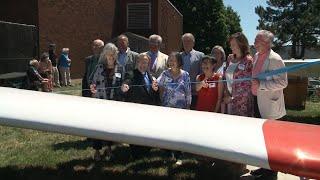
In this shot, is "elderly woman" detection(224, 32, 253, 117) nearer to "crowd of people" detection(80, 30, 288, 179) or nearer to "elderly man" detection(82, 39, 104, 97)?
"crowd of people" detection(80, 30, 288, 179)

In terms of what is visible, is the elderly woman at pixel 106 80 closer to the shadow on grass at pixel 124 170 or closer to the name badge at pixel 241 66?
the shadow on grass at pixel 124 170

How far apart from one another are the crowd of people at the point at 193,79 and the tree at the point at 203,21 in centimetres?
4456

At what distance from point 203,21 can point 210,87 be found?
47.2 m

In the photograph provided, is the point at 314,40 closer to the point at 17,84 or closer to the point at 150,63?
the point at 17,84

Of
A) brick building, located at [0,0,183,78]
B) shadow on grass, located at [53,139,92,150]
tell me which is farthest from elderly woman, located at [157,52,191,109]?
brick building, located at [0,0,183,78]

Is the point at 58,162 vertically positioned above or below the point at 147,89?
below

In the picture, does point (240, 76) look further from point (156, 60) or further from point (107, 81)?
point (107, 81)

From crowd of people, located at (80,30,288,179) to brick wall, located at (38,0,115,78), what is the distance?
15.5 meters

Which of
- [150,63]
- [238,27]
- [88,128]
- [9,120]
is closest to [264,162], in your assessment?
[88,128]

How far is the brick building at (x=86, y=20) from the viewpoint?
2177 centimetres

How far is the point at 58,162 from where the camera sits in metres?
6.68

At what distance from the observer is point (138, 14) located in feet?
105

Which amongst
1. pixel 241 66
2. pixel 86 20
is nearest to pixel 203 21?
pixel 86 20

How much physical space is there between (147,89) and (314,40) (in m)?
59.9
